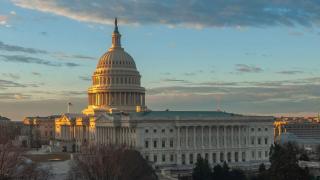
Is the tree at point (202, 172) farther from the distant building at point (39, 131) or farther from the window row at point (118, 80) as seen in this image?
the distant building at point (39, 131)

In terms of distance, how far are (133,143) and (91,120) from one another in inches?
717

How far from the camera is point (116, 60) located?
137 m

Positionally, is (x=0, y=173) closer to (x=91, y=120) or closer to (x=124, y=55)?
(x=91, y=120)

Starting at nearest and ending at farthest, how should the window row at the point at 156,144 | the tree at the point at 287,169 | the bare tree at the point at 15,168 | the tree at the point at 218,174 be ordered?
the tree at the point at 287,169 < the bare tree at the point at 15,168 < the tree at the point at 218,174 < the window row at the point at 156,144

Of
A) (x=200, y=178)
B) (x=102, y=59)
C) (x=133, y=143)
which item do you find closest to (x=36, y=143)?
(x=102, y=59)

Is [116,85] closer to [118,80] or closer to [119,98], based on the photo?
[118,80]

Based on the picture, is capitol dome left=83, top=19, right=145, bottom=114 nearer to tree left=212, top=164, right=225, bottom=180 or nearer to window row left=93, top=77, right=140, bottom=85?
window row left=93, top=77, right=140, bottom=85

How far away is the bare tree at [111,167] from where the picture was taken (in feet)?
248

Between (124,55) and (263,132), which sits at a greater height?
(124,55)

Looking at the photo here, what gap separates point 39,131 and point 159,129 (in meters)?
64.5

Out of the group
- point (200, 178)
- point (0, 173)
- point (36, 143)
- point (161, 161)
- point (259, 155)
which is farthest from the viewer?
point (36, 143)

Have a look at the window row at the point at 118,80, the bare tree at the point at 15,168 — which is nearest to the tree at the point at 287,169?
the bare tree at the point at 15,168

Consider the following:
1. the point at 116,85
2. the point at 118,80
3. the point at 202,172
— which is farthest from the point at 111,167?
the point at 118,80

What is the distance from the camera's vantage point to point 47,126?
164 meters
